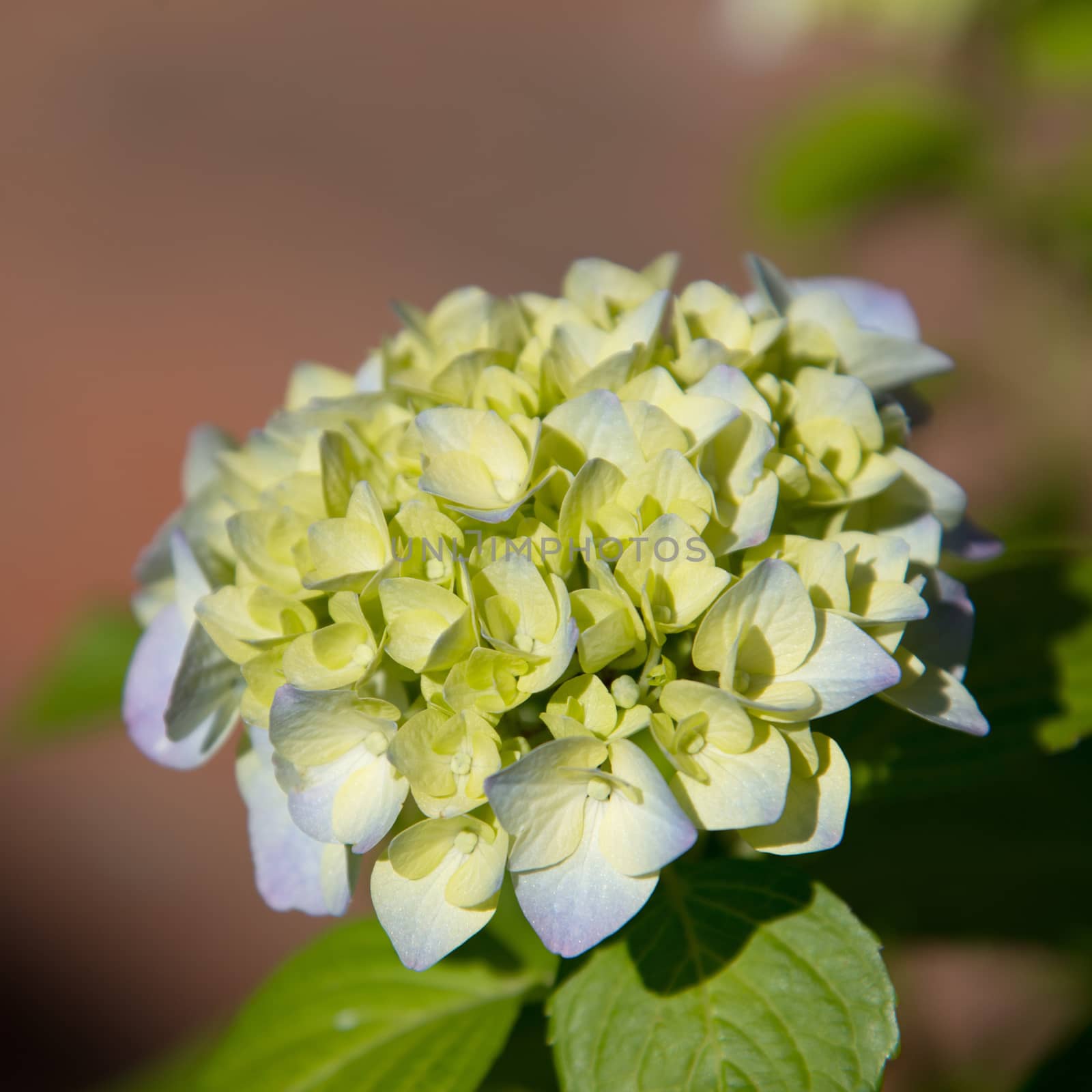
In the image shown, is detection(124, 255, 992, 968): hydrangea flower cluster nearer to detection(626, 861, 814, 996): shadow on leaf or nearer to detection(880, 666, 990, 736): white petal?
detection(880, 666, 990, 736): white petal

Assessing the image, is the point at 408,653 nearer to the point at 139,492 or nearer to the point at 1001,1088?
the point at 1001,1088

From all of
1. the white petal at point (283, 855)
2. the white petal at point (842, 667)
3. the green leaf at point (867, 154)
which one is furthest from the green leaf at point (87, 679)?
the green leaf at point (867, 154)

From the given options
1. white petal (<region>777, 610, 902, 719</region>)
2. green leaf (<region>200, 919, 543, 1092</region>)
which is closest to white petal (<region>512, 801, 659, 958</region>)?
white petal (<region>777, 610, 902, 719</region>)

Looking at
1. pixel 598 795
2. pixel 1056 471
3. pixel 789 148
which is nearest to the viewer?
pixel 598 795

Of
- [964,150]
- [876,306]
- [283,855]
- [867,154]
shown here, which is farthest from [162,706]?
[964,150]

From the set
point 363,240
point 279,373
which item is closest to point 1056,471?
point 279,373

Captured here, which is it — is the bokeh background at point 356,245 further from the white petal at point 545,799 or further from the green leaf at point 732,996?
the white petal at point 545,799
